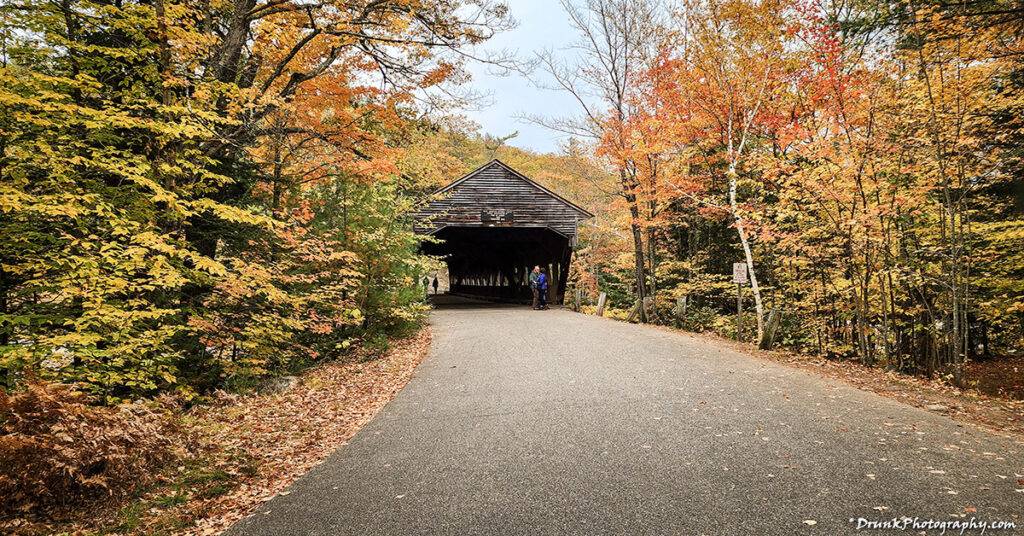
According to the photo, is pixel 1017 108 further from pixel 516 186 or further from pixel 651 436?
pixel 516 186

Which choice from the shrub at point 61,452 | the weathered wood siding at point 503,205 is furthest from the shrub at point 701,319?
the shrub at point 61,452

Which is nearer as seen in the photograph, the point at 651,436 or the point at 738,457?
the point at 738,457

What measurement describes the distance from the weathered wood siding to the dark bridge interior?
62cm

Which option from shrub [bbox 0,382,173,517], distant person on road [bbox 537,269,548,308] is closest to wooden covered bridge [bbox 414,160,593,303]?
distant person on road [bbox 537,269,548,308]

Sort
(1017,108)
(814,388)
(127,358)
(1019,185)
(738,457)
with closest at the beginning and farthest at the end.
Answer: (738,457) → (127,358) → (814,388) → (1017,108) → (1019,185)

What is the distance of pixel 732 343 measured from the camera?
417 inches

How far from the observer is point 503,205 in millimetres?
18906

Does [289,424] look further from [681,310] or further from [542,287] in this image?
[542,287]

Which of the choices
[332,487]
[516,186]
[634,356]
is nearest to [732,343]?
[634,356]

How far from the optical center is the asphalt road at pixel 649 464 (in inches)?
120

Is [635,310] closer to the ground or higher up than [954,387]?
higher up

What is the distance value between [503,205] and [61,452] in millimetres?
16457

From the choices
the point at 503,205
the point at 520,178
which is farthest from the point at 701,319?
the point at 520,178

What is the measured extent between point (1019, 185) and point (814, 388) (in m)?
6.02
